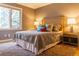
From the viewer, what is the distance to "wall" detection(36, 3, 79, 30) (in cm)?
235

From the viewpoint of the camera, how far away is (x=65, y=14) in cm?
243

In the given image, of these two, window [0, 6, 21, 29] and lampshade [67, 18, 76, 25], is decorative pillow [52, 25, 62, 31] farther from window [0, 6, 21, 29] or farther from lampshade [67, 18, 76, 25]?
window [0, 6, 21, 29]

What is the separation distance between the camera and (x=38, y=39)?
7.86 ft

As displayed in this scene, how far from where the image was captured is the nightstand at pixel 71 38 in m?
2.39

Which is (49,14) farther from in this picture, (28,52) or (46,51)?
(28,52)

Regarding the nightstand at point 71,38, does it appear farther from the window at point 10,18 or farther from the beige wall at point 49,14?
the window at point 10,18

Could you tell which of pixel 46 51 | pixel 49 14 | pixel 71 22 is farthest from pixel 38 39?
pixel 71 22

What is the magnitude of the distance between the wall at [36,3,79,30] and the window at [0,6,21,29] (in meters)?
0.52

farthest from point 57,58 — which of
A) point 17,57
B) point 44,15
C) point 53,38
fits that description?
point 44,15

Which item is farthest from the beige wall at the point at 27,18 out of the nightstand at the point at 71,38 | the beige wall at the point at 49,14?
the nightstand at the point at 71,38

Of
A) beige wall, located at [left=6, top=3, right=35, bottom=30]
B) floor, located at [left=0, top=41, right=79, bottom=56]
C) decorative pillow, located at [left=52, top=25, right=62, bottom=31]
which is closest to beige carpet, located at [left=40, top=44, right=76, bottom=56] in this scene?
floor, located at [left=0, top=41, right=79, bottom=56]

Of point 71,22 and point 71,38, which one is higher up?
point 71,22

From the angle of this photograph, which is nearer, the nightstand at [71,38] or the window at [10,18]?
the window at [10,18]

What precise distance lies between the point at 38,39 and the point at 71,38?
867 mm
